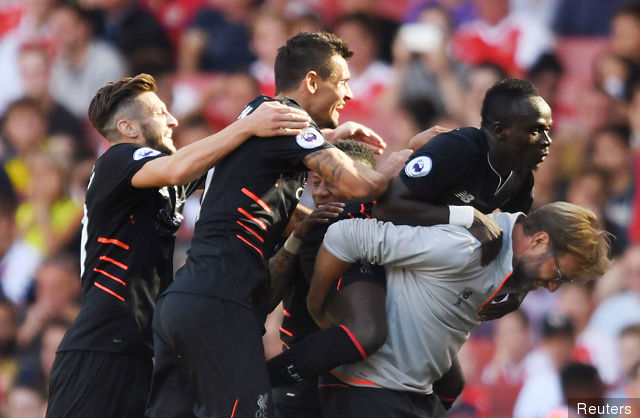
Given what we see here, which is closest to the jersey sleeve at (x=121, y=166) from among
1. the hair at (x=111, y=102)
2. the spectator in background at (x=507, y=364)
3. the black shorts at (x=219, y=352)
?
the hair at (x=111, y=102)

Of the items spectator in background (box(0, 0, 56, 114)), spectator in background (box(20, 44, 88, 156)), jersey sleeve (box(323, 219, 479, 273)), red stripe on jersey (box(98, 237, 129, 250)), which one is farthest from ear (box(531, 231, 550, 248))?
spectator in background (box(0, 0, 56, 114))

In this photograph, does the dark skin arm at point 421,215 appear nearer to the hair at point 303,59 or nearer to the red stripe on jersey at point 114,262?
the hair at point 303,59

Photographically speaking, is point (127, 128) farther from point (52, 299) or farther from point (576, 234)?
point (52, 299)

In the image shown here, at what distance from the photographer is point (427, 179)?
5180 mm

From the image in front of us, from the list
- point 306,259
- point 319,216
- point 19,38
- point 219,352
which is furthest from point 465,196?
point 19,38

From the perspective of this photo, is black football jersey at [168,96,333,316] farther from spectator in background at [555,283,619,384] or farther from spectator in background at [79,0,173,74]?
spectator in background at [79,0,173,74]

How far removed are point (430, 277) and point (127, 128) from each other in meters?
1.96

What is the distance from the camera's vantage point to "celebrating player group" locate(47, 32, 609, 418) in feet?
16.2

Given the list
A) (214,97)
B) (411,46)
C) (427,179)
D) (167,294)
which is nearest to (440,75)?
(411,46)

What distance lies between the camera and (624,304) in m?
9.22

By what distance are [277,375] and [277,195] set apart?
90 cm

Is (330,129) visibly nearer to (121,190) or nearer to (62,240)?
(121,190)

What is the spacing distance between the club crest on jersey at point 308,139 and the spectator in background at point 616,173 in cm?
494

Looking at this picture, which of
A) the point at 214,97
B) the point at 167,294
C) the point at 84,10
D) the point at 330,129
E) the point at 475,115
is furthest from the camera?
the point at 84,10
